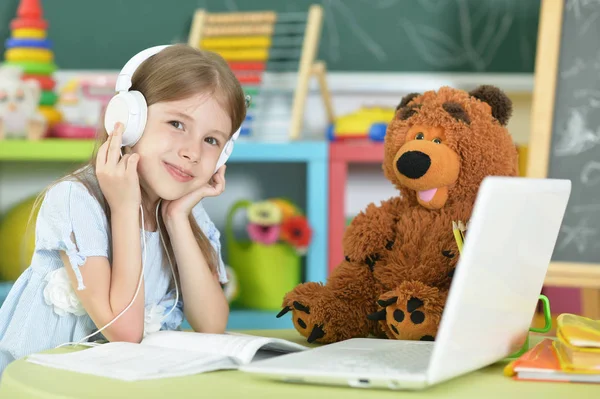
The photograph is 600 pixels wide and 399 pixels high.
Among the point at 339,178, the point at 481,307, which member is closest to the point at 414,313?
the point at 481,307

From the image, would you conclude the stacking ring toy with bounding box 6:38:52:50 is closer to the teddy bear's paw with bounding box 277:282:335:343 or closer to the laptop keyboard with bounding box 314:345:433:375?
the teddy bear's paw with bounding box 277:282:335:343

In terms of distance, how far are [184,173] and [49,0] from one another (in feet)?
5.40

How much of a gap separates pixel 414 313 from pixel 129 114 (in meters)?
0.46

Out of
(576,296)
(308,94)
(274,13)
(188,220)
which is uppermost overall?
(274,13)

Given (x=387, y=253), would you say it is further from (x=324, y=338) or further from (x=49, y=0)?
(x=49, y=0)

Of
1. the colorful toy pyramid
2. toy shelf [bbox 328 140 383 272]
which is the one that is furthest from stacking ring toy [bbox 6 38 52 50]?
toy shelf [bbox 328 140 383 272]

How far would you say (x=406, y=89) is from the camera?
247 cm

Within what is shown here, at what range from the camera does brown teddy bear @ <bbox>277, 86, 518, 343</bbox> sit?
3.34 feet

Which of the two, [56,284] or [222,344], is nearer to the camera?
[222,344]

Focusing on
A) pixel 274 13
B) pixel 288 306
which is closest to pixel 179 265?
pixel 288 306

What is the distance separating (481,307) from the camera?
68 cm

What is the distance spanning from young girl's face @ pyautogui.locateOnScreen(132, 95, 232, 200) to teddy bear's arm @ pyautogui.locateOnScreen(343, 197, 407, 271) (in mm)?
239

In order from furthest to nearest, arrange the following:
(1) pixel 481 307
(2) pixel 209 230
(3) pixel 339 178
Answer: (3) pixel 339 178
(2) pixel 209 230
(1) pixel 481 307

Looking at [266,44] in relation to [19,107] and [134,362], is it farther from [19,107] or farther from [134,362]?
[134,362]
